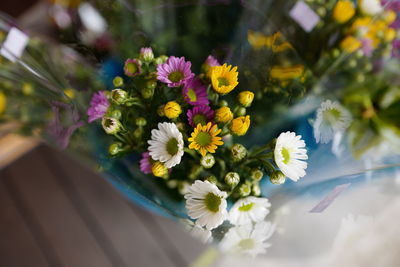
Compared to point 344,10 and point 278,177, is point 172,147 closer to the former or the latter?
point 278,177

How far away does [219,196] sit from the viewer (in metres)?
0.29

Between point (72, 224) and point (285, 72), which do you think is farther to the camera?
point (72, 224)

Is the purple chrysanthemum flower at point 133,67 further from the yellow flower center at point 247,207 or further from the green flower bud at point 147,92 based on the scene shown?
the yellow flower center at point 247,207

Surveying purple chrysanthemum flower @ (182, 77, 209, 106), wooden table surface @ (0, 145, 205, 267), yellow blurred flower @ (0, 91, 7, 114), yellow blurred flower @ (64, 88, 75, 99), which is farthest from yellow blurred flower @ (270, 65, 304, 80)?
wooden table surface @ (0, 145, 205, 267)

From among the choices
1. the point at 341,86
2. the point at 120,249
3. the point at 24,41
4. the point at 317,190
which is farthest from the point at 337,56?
the point at 120,249

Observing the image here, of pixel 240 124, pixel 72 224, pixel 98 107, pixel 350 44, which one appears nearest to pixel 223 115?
pixel 240 124

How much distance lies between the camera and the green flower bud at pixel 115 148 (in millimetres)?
344

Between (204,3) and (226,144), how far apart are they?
19cm

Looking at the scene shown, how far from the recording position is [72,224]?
84 centimetres

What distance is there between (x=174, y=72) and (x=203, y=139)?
0.07m

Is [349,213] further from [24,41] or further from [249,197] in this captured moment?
[24,41]

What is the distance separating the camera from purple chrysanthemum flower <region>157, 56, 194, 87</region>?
31 centimetres

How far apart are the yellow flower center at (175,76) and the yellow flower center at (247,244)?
17 centimetres

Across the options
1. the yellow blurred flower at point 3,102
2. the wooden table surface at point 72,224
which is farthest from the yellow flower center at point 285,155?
the wooden table surface at point 72,224
